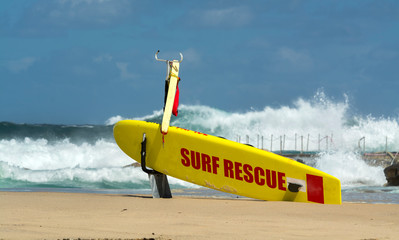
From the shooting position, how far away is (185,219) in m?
4.28

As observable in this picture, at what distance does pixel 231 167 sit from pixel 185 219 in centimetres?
230

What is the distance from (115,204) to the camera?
17.9 ft

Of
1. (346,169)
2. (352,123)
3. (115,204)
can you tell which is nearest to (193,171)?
(115,204)

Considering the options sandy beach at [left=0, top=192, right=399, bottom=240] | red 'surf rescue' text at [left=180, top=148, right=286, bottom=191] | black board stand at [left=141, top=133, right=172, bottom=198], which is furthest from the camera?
black board stand at [left=141, top=133, right=172, bottom=198]

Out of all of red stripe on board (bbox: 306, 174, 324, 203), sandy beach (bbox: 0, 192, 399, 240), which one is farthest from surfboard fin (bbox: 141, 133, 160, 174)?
red stripe on board (bbox: 306, 174, 324, 203)

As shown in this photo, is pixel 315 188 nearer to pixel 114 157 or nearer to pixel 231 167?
pixel 231 167

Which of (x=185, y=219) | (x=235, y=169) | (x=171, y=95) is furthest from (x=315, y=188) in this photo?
(x=185, y=219)

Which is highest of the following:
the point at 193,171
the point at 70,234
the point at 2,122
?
the point at 2,122

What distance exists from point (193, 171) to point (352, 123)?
46.9 metres

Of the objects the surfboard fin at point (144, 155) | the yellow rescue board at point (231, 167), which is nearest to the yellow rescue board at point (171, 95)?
the yellow rescue board at point (231, 167)

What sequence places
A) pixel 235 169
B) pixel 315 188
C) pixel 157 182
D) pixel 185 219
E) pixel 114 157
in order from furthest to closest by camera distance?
pixel 114 157
pixel 157 182
pixel 235 169
pixel 315 188
pixel 185 219

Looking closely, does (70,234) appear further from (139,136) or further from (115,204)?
(139,136)

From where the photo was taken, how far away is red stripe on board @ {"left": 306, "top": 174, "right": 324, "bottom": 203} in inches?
244

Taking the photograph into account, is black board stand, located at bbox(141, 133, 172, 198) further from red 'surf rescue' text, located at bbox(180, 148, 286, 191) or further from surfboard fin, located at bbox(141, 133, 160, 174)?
red 'surf rescue' text, located at bbox(180, 148, 286, 191)
